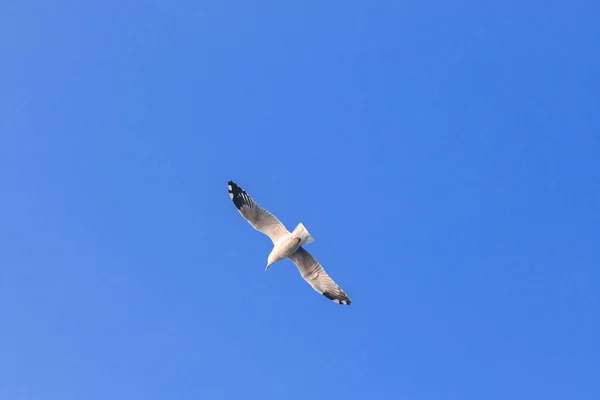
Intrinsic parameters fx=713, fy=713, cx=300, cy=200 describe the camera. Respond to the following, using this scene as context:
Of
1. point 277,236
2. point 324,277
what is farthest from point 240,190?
point 324,277

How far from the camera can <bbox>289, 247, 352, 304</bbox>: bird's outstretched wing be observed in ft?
112

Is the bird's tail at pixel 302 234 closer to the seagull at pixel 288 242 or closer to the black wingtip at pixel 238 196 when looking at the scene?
the seagull at pixel 288 242

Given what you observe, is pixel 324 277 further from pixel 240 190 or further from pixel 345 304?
pixel 240 190

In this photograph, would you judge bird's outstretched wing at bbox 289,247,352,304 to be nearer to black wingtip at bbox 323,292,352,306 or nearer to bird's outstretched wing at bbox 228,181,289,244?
black wingtip at bbox 323,292,352,306

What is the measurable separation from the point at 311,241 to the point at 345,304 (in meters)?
3.77

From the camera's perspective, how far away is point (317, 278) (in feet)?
113

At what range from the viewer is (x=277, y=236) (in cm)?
3403

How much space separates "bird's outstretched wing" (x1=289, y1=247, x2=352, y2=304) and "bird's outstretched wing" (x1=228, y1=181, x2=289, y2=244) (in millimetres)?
1398

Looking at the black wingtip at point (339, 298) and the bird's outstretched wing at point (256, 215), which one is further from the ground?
the bird's outstretched wing at point (256, 215)

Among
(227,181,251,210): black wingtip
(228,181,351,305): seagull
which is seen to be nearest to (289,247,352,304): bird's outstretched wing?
(228,181,351,305): seagull

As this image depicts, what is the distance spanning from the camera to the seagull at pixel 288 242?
33.1m

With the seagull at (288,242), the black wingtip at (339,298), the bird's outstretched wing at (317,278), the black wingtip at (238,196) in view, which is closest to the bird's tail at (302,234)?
the seagull at (288,242)

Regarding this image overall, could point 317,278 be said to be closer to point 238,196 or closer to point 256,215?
point 256,215

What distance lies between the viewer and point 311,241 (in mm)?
33094
